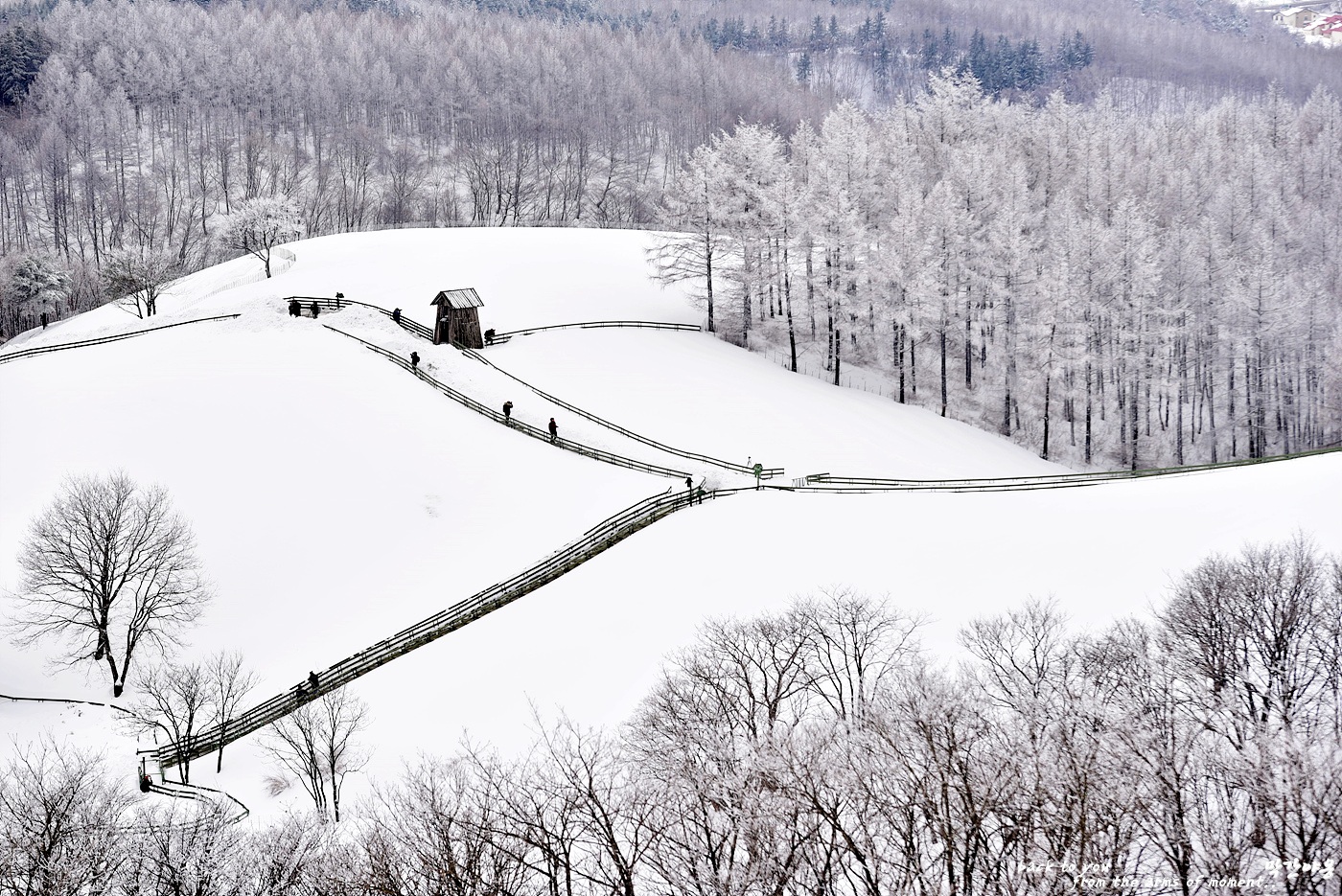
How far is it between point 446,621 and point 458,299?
2573 centimetres

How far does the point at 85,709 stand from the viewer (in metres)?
29.1

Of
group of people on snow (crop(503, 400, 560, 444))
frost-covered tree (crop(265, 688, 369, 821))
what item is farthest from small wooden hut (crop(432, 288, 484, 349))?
frost-covered tree (crop(265, 688, 369, 821))

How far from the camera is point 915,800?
15383 millimetres

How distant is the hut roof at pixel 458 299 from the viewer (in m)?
52.0

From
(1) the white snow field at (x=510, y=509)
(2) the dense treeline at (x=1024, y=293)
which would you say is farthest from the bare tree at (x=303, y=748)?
(2) the dense treeline at (x=1024, y=293)

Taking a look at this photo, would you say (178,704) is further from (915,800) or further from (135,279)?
(135,279)

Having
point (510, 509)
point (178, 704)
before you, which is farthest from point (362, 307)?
point (178, 704)

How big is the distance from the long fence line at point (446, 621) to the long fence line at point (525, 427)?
2984 mm

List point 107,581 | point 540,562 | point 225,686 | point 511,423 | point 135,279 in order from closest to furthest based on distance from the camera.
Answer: point 225,686 → point 107,581 → point 540,562 → point 511,423 → point 135,279

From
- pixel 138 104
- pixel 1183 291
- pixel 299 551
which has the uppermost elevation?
pixel 138 104

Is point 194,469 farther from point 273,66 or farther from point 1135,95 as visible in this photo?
point 1135,95

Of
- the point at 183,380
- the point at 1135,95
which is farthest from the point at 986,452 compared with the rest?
the point at 1135,95

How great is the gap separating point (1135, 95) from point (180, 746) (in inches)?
7940

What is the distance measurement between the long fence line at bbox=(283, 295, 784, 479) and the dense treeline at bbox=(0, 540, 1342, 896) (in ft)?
64.5
